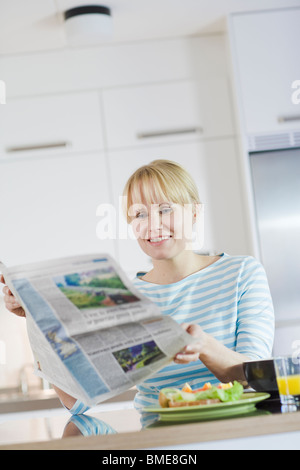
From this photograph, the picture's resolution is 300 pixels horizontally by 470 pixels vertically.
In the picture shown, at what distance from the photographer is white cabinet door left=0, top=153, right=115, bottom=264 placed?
2.91 metres

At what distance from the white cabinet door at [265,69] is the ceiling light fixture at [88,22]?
57cm

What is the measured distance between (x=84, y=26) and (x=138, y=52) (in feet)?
1.30

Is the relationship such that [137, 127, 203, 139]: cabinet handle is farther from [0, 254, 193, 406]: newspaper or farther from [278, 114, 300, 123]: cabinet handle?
[0, 254, 193, 406]: newspaper

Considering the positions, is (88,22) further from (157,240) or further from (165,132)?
(157,240)

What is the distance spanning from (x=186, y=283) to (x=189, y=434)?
2.13 feet

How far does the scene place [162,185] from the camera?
4.65ft

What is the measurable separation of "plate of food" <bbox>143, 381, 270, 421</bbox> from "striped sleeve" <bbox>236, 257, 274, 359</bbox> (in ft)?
0.90

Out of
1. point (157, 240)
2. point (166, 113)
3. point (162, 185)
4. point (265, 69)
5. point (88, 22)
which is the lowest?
point (157, 240)

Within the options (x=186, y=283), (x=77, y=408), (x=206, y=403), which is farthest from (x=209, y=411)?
(x=186, y=283)

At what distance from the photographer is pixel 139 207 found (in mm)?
1439

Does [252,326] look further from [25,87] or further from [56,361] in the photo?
[25,87]

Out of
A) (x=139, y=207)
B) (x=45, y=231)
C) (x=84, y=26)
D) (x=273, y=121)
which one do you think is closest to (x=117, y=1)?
(x=84, y=26)

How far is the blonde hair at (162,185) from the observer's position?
1.42m

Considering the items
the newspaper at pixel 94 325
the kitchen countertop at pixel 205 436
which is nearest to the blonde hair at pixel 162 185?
the newspaper at pixel 94 325
